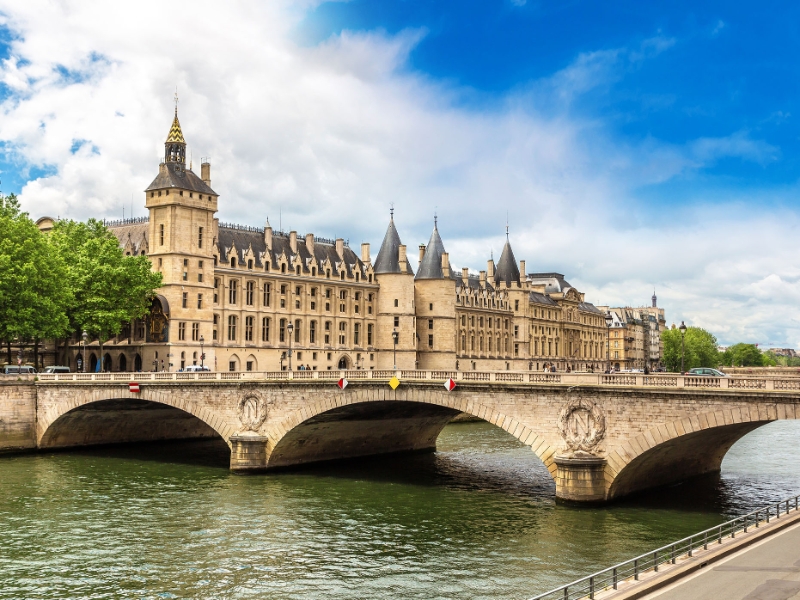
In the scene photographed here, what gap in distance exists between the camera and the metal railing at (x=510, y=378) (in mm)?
40250

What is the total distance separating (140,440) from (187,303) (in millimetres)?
26065

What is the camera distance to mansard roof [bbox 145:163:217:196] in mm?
96000

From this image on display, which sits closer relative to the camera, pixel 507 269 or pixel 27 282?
pixel 27 282

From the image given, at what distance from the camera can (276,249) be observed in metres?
114

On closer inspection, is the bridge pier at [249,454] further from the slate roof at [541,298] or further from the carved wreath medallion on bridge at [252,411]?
the slate roof at [541,298]

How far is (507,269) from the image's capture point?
156 m

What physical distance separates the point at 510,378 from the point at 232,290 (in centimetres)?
6254

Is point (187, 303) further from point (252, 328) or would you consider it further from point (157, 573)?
point (157, 573)

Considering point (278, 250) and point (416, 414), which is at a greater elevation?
point (278, 250)

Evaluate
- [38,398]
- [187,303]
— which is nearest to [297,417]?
[38,398]

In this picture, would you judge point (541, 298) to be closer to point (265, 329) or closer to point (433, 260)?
point (433, 260)

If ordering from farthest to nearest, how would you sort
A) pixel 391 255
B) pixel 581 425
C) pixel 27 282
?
pixel 391 255 → pixel 27 282 → pixel 581 425

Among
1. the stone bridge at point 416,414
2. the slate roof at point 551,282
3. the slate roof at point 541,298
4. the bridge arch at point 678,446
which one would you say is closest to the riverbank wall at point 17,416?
the stone bridge at point 416,414

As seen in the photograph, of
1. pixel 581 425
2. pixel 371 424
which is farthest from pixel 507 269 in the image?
pixel 581 425
